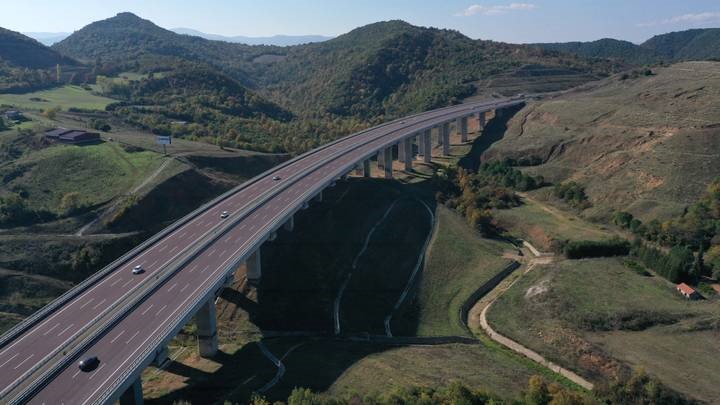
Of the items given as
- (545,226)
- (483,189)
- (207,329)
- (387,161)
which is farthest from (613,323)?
(387,161)

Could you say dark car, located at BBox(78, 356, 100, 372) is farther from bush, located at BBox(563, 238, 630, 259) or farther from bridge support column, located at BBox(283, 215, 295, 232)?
bush, located at BBox(563, 238, 630, 259)

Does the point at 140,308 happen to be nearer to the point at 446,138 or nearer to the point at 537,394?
the point at 537,394

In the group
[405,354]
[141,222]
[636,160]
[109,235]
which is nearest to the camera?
[405,354]

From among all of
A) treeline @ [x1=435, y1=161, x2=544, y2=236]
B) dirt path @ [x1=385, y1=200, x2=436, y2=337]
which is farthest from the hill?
dirt path @ [x1=385, y1=200, x2=436, y2=337]

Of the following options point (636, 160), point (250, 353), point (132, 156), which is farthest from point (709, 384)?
point (132, 156)

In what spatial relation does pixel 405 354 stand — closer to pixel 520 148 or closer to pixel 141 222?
pixel 141 222
